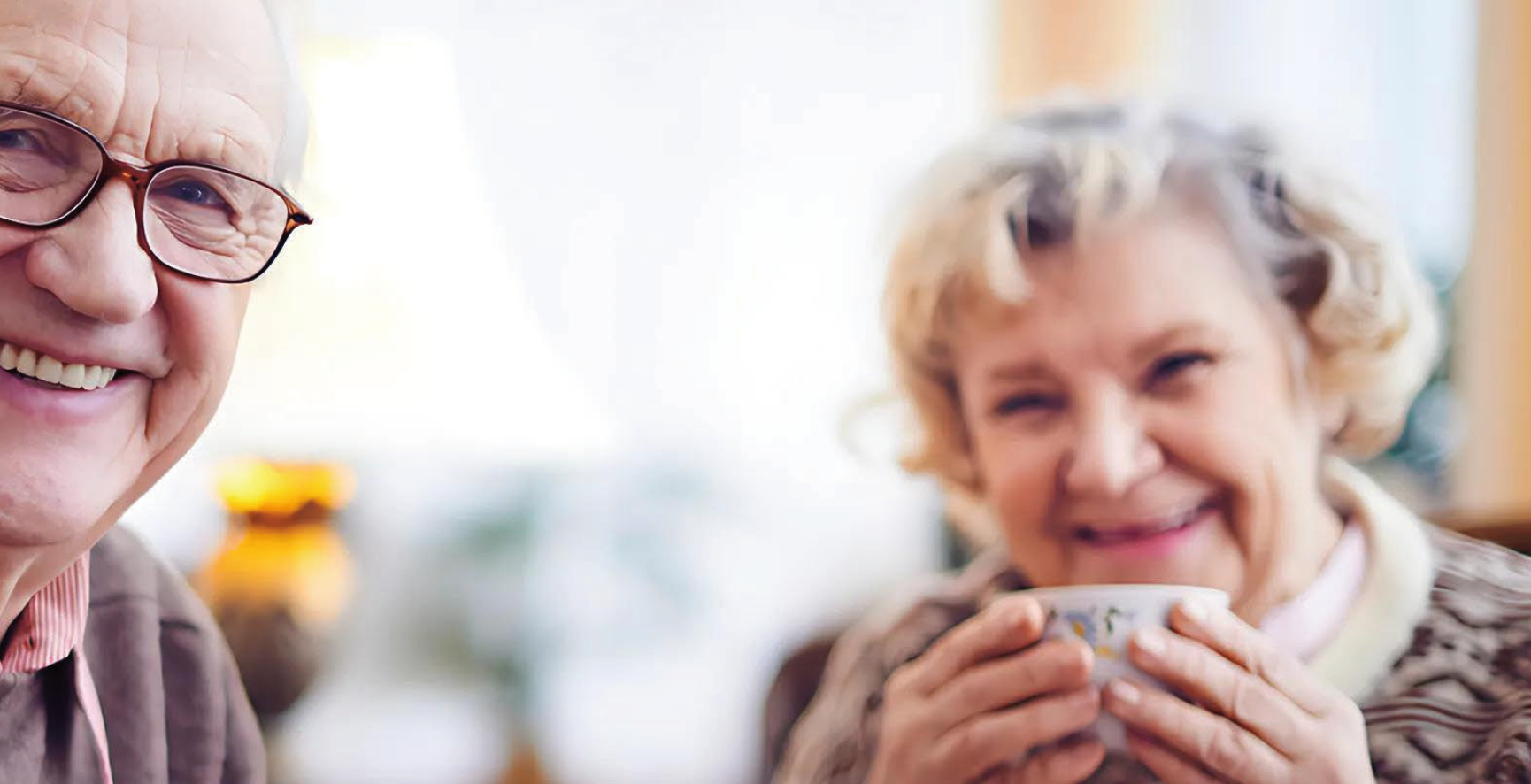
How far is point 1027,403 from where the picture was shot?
749mm

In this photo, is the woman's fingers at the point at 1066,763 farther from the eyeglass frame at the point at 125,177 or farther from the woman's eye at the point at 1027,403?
the eyeglass frame at the point at 125,177

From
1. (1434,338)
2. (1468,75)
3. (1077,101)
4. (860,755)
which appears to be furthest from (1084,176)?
(1468,75)

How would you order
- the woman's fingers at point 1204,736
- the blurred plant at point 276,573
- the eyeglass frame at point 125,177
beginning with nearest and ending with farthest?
1. the eyeglass frame at point 125,177
2. the woman's fingers at point 1204,736
3. the blurred plant at point 276,573

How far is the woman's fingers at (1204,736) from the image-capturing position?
66 cm

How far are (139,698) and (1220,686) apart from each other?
53 cm

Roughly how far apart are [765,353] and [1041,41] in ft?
1.33

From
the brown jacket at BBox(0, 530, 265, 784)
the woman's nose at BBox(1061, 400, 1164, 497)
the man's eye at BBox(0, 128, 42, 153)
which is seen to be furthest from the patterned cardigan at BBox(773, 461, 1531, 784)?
the man's eye at BBox(0, 128, 42, 153)

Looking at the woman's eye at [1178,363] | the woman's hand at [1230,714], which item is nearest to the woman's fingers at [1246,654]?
the woman's hand at [1230,714]

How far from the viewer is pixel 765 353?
129cm

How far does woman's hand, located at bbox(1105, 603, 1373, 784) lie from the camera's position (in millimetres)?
662

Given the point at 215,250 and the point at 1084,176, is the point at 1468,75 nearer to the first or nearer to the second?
the point at 1084,176

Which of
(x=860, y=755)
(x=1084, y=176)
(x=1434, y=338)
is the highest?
(x=1084, y=176)

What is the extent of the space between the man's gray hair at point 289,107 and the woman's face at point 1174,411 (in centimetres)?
37

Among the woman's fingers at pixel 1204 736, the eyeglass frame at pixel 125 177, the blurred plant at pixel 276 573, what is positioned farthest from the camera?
the blurred plant at pixel 276 573
